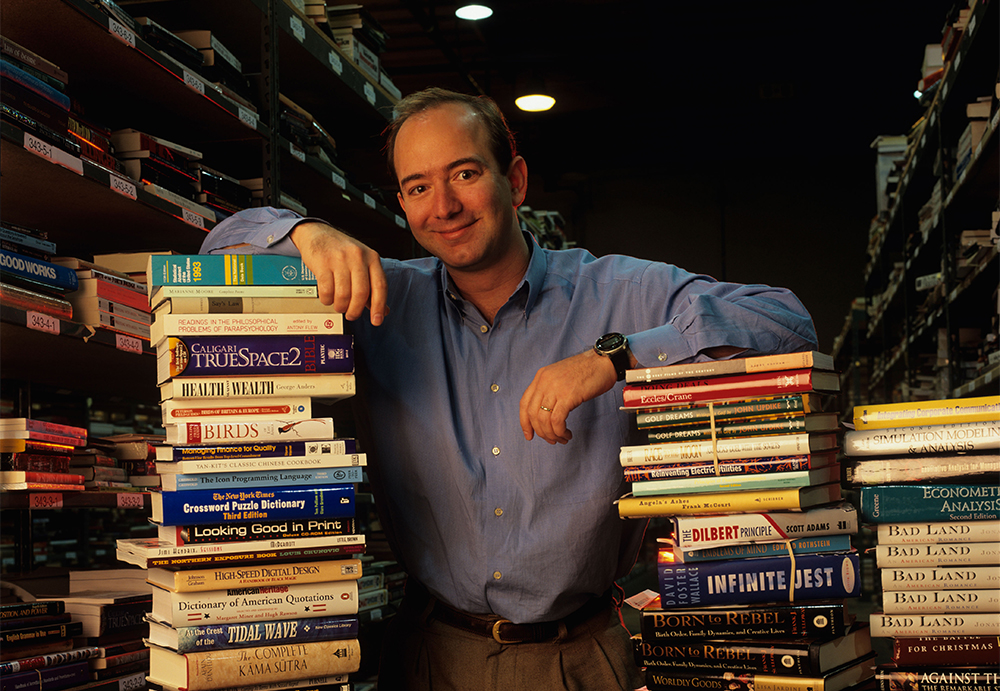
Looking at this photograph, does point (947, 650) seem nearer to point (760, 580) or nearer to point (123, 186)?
point (760, 580)

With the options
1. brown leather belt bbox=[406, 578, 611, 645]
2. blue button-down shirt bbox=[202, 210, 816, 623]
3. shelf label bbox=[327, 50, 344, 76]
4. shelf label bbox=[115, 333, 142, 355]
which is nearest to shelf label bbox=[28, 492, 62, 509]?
shelf label bbox=[115, 333, 142, 355]

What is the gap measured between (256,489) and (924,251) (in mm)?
5021

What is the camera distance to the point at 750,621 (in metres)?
1.22

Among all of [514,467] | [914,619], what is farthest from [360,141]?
[914,619]

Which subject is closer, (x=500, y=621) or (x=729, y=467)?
(x=729, y=467)

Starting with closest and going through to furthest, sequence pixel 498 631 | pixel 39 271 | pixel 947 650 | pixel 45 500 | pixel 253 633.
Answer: pixel 947 650, pixel 253 633, pixel 498 631, pixel 39 271, pixel 45 500

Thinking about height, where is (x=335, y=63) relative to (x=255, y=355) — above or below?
above

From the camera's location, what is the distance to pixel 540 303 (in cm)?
185

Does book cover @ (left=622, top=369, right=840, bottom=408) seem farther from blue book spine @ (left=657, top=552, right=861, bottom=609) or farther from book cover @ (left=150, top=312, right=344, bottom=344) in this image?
book cover @ (left=150, top=312, right=344, bottom=344)

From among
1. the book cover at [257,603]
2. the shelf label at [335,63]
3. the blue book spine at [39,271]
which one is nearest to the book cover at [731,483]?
the book cover at [257,603]

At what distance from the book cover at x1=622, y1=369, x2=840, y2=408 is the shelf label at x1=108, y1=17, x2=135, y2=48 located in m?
1.69

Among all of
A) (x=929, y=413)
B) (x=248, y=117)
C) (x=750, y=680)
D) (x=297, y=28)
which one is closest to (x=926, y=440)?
(x=929, y=413)

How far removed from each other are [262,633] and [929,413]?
994mm

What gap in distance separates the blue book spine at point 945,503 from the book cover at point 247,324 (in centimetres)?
86
